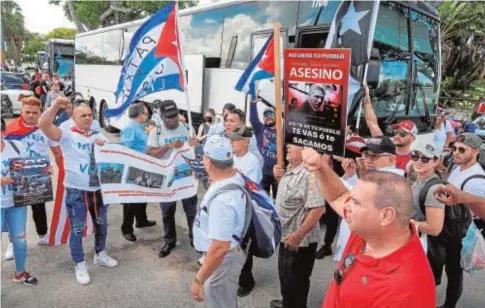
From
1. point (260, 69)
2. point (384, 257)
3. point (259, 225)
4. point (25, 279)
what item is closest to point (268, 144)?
point (260, 69)

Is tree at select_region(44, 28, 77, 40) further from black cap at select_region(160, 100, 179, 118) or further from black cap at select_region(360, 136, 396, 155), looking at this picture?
black cap at select_region(360, 136, 396, 155)

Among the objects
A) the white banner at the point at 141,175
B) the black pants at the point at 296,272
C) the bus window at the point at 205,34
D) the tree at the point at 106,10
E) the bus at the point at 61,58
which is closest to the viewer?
the black pants at the point at 296,272

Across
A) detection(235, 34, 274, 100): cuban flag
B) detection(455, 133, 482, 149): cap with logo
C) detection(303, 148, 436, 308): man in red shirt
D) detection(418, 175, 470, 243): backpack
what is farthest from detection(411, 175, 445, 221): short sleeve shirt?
detection(235, 34, 274, 100): cuban flag

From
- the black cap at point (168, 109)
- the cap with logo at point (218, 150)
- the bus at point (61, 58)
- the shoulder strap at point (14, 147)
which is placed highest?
the bus at point (61, 58)

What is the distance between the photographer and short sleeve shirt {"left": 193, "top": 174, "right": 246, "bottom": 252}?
2369 millimetres

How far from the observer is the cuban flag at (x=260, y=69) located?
4.64 metres

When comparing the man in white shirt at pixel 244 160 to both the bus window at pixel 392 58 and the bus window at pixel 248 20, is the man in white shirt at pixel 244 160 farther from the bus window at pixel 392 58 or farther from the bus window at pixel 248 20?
the bus window at pixel 248 20

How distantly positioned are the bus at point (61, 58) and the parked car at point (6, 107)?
9.52 m

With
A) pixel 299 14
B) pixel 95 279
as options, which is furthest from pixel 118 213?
pixel 299 14

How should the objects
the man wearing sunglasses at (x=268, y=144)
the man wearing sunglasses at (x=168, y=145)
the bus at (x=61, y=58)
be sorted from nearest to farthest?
the man wearing sunglasses at (x=168, y=145), the man wearing sunglasses at (x=268, y=144), the bus at (x=61, y=58)

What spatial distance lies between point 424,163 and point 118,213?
450 cm

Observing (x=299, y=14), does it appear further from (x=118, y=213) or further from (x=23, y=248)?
(x=23, y=248)

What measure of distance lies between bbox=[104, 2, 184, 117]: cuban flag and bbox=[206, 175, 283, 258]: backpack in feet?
6.61

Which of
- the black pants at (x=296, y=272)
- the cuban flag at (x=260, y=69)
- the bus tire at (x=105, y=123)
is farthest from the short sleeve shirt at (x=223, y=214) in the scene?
the bus tire at (x=105, y=123)
